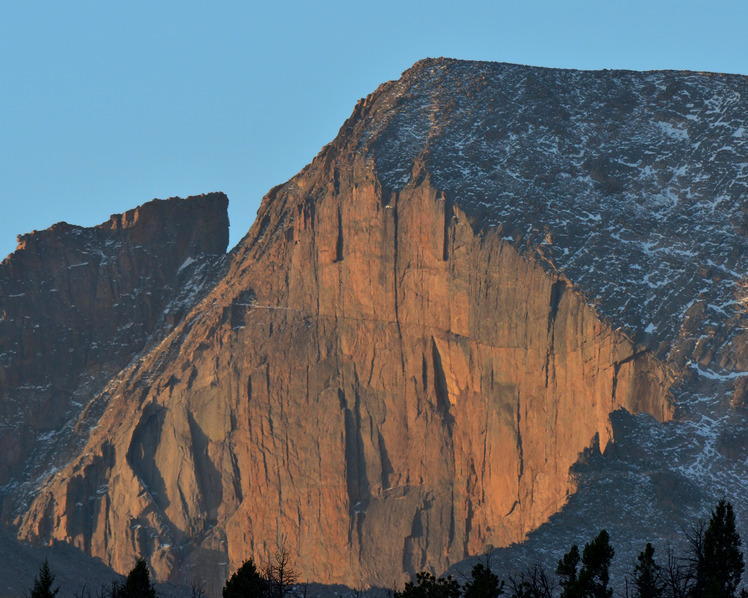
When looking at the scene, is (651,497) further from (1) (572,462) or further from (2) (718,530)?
(2) (718,530)

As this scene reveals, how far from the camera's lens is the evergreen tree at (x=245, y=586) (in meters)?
126

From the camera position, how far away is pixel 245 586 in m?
127

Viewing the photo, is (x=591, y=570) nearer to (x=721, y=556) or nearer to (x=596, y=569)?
(x=596, y=569)

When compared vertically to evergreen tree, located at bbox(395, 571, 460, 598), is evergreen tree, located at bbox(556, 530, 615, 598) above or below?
above

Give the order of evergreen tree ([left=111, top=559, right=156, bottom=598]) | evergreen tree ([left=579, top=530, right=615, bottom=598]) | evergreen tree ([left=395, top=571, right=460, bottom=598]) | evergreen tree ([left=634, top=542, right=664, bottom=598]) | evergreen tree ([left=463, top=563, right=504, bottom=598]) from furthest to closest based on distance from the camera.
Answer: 1. evergreen tree ([left=111, top=559, right=156, bottom=598])
2. evergreen tree ([left=634, top=542, right=664, bottom=598])
3. evergreen tree ([left=579, top=530, right=615, bottom=598])
4. evergreen tree ([left=395, top=571, right=460, bottom=598])
5. evergreen tree ([left=463, top=563, right=504, bottom=598])

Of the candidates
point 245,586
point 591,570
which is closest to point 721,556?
point 591,570

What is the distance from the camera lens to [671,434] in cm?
18538

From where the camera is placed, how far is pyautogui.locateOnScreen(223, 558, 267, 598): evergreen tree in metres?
126

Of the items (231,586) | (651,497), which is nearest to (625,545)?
(651,497)

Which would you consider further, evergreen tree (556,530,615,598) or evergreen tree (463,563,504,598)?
evergreen tree (556,530,615,598)

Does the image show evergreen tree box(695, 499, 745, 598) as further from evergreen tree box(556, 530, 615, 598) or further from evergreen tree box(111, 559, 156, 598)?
evergreen tree box(111, 559, 156, 598)

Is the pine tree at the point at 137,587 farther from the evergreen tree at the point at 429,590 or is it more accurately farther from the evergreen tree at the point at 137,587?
the evergreen tree at the point at 429,590

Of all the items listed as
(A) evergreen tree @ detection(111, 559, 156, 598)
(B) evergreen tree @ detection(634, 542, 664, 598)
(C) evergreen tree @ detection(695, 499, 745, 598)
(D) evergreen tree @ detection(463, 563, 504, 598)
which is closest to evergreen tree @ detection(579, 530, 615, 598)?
(B) evergreen tree @ detection(634, 542, 664, 598)

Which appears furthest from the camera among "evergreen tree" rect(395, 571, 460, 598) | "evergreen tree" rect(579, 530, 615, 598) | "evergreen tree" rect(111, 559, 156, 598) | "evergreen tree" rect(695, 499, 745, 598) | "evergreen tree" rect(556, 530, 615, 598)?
"evergreen tree" rect(111, 559, 156, 598)
